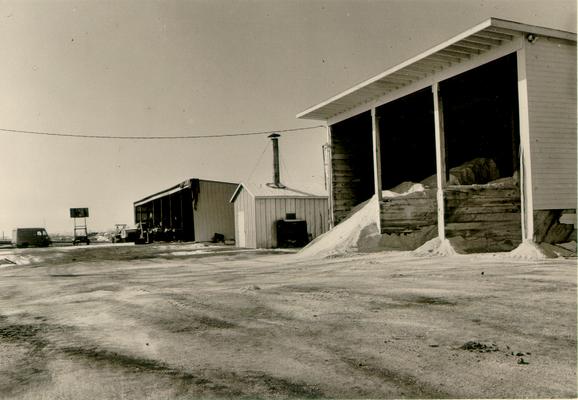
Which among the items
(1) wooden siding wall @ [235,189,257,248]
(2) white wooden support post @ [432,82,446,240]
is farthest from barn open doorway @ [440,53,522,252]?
(1) wooden siding wall @ [235,189,257,248]

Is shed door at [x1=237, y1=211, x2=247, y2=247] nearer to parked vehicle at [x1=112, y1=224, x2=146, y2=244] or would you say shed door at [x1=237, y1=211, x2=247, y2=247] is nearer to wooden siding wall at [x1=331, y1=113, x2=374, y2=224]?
wooden siding wall at [x1=331, y1=113, x2=374, y2=224]

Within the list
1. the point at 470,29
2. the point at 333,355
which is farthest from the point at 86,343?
the point at 470,29

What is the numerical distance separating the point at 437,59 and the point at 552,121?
3.16 metres

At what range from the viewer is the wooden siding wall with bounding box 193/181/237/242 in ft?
102

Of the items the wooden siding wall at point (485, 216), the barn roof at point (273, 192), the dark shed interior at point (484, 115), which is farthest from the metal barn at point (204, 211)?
the wooden siding wall at point (485, 216)

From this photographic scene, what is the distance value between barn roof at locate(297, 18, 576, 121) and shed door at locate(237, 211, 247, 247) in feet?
29.4

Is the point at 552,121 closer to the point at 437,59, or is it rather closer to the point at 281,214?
the point at 437,59

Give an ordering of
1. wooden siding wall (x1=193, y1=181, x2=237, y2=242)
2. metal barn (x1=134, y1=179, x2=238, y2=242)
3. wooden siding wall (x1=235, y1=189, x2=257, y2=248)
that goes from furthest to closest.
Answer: wooden siding wall (x1=193, y1=181, x2=237, y2=242), metal barn (x1=134, y1=179, x2=238, y2=242), wooden siding wall (x1=235, y1=189, x2=257, y2=248)

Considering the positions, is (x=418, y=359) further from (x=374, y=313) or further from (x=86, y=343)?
(x=86, y=343)

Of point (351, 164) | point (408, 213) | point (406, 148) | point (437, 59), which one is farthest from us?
point (351, 164)

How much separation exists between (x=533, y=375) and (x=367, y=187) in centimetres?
1638

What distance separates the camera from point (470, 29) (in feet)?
35.6

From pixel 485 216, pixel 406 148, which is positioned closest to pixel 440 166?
pixel 485 216

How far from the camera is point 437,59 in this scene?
1252 centimetres
